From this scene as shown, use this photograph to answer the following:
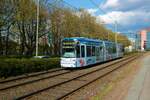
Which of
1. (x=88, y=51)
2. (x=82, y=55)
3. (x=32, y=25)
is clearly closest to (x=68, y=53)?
(x=82, y=55)

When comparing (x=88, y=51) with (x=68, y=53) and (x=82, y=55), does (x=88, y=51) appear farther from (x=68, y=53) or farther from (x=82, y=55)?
(x=68, y=53)

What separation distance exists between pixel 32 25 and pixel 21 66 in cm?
2697

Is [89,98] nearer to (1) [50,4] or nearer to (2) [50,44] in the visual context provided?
(1) [50,4]

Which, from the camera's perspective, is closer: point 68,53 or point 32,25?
point 68,53

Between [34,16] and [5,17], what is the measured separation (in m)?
6.04

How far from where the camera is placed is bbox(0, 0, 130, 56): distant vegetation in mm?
44531

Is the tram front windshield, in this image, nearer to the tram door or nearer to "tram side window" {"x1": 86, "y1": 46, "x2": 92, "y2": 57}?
the tram door

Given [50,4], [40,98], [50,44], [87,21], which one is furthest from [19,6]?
[40,98]

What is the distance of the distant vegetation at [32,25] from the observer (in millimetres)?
44531

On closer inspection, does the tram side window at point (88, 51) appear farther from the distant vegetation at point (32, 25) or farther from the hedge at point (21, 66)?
the distant vegetation at point (32, 25)

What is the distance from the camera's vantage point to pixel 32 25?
51031mm

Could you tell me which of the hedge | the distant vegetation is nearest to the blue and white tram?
the hedge

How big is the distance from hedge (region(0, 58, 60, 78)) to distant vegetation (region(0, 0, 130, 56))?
13.7 m

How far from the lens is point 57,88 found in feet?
54.6
